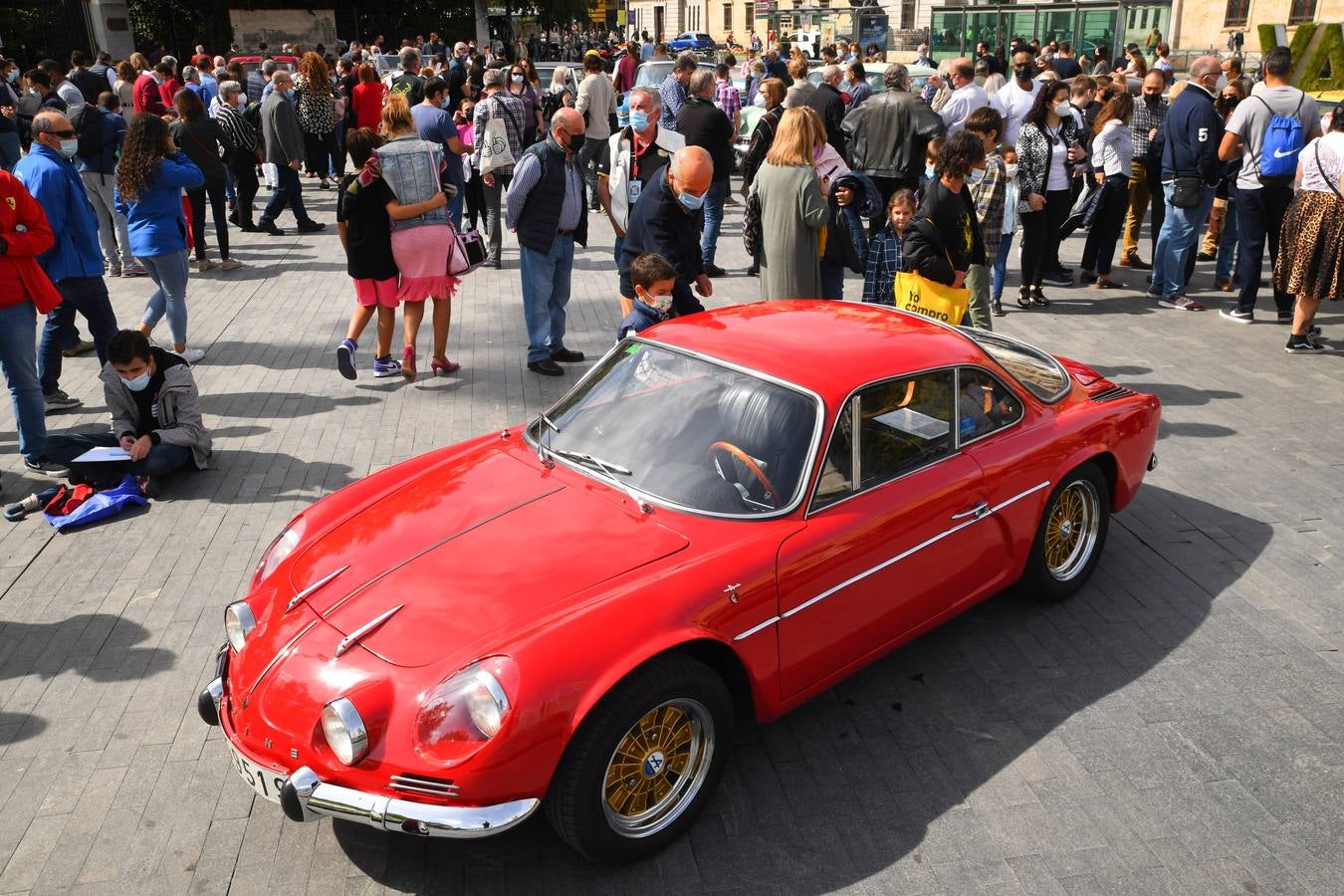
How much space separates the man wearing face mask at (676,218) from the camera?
22.2ft

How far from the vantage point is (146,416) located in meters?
6.42

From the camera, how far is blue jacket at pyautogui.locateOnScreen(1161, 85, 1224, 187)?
9.77 m

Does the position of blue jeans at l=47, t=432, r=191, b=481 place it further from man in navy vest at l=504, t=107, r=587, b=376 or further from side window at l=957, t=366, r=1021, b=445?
side window at l=957, t=366, r=1021, b=445

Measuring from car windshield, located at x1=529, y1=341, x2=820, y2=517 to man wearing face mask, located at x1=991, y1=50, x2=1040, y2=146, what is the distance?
8173 millimetres

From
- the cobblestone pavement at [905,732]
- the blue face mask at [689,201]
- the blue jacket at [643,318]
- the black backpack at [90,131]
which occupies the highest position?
the black backpack at [90,131]

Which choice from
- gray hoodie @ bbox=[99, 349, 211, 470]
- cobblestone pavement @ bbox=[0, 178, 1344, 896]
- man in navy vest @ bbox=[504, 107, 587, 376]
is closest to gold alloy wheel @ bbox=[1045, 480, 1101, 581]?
cobblestone pavement @ bbox=[0, 178, 1344, 896]

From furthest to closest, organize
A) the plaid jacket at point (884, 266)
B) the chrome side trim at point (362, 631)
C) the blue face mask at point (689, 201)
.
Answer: the plaid jacket at point (884, 266)
the blue face mask at point (689, 201)
the chrome side trim at point (362, 631)

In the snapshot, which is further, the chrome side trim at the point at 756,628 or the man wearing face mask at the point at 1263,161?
the man wearing face mask at the point at 1263,161

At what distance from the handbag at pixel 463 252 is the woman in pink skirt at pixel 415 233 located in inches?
1.8

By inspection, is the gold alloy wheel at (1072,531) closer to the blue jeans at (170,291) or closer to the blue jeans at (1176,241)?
the blue jeans at (1176,241)

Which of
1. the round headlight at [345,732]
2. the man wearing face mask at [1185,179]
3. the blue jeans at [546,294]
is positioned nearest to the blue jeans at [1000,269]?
the man wearing face mask at [1185,179]

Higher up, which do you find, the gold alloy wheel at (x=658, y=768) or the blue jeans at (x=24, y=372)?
the blue jeans at (x=24, y=372)

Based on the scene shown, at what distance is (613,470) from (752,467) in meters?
0.55

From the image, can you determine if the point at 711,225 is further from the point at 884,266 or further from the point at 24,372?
the point at 24,372
